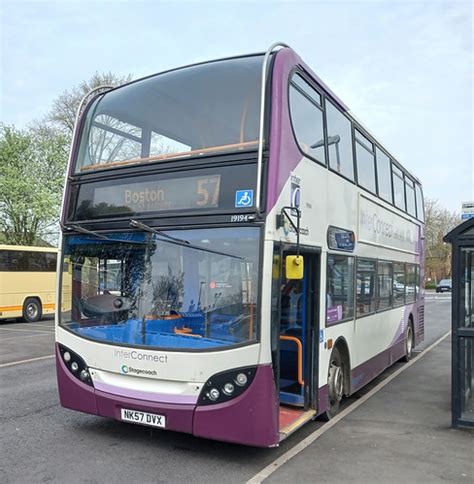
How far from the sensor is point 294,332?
242 inches

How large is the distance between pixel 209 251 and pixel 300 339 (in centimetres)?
187

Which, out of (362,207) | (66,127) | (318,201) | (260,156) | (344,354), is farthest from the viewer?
(66,127)

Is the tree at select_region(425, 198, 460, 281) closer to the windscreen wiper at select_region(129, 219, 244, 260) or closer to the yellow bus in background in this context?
the yellow bus in background

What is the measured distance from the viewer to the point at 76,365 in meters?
5.46

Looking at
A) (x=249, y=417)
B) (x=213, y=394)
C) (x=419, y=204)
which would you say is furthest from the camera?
(x=419, y=204)

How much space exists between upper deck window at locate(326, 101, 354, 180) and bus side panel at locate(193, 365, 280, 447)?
3.07m

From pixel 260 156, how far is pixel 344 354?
11.4ft

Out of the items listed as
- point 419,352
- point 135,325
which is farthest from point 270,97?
point 419,352

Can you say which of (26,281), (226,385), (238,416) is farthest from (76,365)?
(26,281)

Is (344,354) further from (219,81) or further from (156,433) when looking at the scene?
(219,81)

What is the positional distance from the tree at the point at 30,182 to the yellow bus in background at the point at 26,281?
7950mm

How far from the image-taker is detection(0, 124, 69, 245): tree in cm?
2769

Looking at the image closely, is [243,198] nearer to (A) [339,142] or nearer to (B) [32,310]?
(A) [339,142]

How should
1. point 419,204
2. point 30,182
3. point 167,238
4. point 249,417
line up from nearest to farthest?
point 249,417, point 167,238, point 419,204, point 30,182
